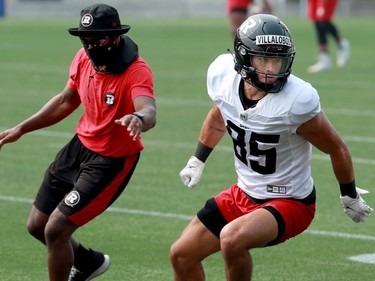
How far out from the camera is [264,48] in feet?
20.8

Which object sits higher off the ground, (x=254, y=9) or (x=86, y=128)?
(x=86, y=128)

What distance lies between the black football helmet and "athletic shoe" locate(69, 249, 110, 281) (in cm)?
190

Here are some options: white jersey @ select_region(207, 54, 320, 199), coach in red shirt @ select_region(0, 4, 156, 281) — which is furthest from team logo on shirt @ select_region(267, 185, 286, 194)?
coach in red shirt @ select_region(0, 4, 156, 281)

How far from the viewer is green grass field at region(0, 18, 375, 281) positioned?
812cm

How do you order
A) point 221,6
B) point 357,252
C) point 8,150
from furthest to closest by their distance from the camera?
point 221,6 < point 8,150 < point 357,252

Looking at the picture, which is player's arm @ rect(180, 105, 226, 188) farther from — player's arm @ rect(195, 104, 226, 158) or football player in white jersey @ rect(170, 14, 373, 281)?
football player in white jersey @ rect(170, 14, 373, 281)

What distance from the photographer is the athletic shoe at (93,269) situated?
7602 millimetres

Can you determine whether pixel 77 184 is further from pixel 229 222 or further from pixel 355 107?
pixel 355 107

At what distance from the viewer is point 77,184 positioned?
7137 millimetres

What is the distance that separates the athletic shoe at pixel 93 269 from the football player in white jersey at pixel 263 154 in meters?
1.22

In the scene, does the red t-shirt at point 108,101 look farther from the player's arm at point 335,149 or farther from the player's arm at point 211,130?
the player's arm at point 335,149

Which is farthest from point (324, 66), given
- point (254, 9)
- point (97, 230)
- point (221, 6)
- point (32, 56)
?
point (221, 6)

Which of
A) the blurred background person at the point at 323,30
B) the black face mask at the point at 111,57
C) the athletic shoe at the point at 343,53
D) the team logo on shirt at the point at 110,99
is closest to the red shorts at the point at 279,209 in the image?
the team logo on shirt at the point at 110,99

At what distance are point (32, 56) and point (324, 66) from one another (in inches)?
273
